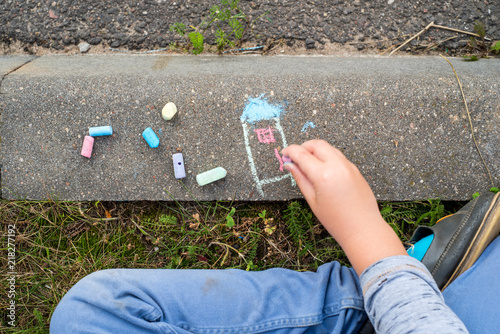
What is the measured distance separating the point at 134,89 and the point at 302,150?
100 cm

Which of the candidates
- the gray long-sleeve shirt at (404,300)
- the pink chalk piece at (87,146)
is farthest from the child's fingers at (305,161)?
the pink chalk piece at (87,146)

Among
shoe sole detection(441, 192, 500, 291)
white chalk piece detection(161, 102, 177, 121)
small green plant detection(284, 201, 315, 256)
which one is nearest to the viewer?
shoe sole detection(441, 192, 500, 291)

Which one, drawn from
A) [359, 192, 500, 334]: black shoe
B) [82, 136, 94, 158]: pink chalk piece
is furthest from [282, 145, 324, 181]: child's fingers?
[82, 136, 94, 158]: pink chalk piece

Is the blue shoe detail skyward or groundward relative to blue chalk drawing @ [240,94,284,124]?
groundward

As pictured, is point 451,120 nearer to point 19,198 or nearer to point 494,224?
point 494,224

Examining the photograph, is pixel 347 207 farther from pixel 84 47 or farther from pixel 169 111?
→ pixel 84 47

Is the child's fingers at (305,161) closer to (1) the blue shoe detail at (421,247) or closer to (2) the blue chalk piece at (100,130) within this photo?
(1) the blue shoe detail at (421,247)

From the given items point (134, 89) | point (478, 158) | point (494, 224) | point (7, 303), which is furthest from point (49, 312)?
point (478, 158)

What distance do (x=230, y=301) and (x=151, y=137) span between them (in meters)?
0.96

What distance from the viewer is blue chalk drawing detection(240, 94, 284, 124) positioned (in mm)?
1910

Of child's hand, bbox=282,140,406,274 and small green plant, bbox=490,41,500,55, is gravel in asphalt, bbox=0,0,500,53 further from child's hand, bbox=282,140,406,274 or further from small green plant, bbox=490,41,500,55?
child's hand, bbox=282,140,406,274

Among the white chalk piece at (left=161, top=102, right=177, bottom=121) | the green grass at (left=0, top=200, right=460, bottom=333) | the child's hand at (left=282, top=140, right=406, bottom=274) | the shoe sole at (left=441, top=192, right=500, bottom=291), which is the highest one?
the white chalk piece at (left=161, top=102, right=177, bottom=121)

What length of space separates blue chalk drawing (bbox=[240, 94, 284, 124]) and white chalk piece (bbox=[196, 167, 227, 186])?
0.31 metres

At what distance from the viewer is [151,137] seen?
190 centimetres
